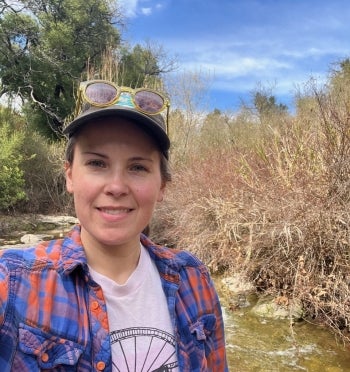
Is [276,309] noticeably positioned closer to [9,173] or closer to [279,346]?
[279,346]

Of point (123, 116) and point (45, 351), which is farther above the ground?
point (123, 116)

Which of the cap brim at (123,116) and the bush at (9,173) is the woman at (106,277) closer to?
the cap brim at (123,116)

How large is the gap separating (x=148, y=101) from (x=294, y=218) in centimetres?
450

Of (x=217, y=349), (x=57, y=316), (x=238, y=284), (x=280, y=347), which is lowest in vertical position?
(x=280, y=347)

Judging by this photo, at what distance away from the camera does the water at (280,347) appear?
13.5ft

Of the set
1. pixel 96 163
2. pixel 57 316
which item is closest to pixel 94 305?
pixel 57 316

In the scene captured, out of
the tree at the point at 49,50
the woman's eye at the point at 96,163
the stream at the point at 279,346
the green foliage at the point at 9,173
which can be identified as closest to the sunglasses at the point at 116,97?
the woman's eye at the point at 96,163

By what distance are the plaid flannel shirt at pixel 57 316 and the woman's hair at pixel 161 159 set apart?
212mm

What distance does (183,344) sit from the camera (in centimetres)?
116

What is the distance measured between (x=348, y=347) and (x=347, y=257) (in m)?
1.05

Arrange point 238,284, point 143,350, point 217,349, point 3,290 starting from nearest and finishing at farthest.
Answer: point 3,290, point 143,350, point 217,349, point 238,284

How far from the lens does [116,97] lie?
3.77ft

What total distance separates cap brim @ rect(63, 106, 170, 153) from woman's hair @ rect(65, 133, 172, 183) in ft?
0.07

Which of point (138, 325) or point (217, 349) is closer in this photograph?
point (138, 325)
